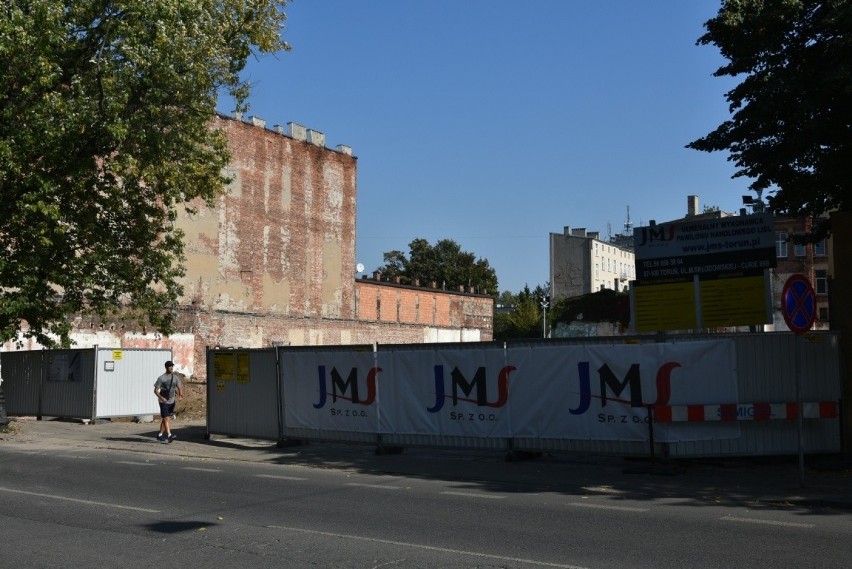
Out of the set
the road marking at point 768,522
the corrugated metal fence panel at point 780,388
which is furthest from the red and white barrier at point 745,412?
A: the road marking at point 768,522

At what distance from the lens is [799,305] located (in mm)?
12945

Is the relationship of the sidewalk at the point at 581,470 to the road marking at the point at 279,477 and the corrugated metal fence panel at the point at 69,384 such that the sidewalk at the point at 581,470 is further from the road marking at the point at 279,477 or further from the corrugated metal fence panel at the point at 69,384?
the corrugated metal fence panel at the point at 69,384

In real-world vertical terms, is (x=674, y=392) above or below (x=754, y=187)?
below

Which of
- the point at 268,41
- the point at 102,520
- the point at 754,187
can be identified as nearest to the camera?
the point at 102,520

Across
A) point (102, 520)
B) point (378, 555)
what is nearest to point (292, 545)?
point (378, 555)

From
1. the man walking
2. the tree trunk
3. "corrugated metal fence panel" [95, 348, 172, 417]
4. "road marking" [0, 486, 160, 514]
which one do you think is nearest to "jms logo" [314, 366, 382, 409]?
the man walking

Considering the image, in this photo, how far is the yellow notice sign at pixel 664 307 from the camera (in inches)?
720

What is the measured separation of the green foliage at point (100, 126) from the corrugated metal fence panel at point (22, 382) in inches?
177

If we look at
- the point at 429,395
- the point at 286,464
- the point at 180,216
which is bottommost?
the point at 286,464

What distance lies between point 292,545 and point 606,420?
770 cm

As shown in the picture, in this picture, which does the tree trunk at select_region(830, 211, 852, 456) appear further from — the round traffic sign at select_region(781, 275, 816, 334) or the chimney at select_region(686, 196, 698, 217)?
the chimney at select_region(686, 196, 698, 217)

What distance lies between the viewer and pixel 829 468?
14039mm

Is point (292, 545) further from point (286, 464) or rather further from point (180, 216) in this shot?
point (180, 216)

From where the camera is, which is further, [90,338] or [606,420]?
[90,338]
